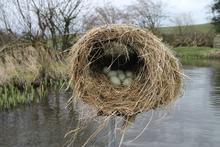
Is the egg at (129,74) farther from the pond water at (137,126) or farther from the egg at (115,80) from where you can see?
the pond water at (137,126)

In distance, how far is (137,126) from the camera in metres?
12.7

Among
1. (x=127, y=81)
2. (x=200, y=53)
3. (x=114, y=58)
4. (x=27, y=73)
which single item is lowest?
(x=200, y=53)

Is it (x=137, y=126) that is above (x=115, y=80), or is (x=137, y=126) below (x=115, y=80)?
below

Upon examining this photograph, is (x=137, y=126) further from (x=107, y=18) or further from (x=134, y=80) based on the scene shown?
(x=134, y=80)

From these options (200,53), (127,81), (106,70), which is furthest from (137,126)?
(200,53)

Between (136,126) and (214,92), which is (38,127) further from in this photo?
(214,92)

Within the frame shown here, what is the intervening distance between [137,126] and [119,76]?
829 cm

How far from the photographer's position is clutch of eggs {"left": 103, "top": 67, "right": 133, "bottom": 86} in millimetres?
4480

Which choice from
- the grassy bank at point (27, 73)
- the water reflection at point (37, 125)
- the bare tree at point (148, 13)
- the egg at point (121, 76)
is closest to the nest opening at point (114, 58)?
the egg at point (121, 76)

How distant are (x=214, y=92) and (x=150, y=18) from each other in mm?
35306

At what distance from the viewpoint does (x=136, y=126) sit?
1267 centimetres

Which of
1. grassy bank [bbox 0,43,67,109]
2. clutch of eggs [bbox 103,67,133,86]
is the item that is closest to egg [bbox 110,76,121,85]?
clutch of eggs [bbox 103,67,133,86]

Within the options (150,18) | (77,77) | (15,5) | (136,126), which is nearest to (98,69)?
(77,77)

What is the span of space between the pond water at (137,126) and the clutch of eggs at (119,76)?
160 inches
